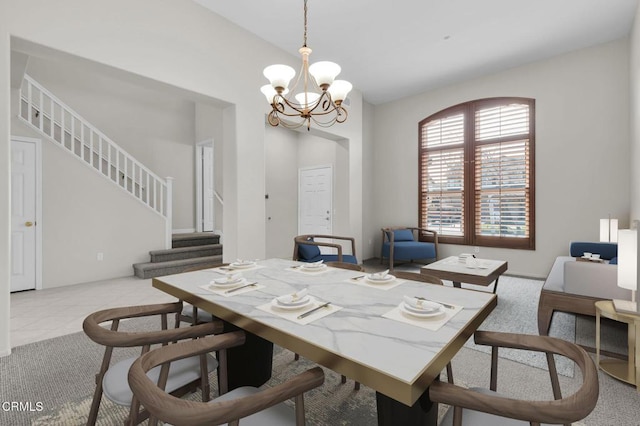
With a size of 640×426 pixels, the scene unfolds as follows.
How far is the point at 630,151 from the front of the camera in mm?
4133

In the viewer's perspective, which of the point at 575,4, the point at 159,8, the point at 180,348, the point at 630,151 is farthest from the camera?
the point at 630,151

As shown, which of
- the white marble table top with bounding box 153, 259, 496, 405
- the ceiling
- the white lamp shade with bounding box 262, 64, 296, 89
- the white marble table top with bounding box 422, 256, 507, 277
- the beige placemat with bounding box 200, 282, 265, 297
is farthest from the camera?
the ceiling

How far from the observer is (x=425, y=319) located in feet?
4.07

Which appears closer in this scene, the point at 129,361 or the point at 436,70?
the point at 129,361

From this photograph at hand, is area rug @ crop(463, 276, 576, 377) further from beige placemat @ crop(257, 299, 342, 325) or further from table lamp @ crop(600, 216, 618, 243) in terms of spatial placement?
beige placemat @ crop(257, 299, 342, 325)

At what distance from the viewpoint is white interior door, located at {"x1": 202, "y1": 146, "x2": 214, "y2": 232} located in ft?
23.4

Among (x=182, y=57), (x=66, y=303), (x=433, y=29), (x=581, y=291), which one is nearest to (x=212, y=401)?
(x=581, y=291)

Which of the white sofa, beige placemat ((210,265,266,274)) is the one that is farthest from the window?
beige placemat ((210,265,266,274))

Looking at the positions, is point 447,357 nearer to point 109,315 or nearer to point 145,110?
point 109,315

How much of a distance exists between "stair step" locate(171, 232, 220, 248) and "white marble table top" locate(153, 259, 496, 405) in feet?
13.7

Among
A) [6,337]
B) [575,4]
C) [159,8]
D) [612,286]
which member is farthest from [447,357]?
[575,4]

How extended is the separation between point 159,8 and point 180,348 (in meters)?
3.49

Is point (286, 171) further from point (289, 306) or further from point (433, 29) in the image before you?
point (289, 306)

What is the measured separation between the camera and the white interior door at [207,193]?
23.4 feet
